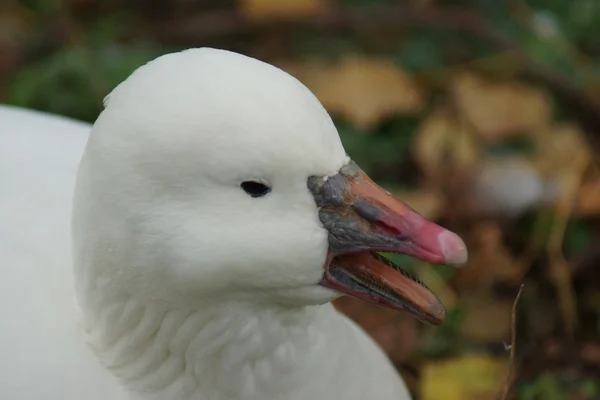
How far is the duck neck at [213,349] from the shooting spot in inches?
43.4

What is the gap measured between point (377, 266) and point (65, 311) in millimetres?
384

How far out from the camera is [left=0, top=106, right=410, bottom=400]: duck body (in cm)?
113

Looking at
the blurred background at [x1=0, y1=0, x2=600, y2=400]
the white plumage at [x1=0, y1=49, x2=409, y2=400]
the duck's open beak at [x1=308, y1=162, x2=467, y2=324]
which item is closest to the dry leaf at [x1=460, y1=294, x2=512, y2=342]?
the blurred background at [x1=0, y1=0, x2=600, y2=400]

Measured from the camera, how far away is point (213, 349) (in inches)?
44.3

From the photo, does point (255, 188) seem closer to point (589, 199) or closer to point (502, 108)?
point (589, 199)

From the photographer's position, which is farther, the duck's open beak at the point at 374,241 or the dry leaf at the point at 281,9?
the dry leaf at the point at 281,9

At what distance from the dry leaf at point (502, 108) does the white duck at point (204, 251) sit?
3.24 feet

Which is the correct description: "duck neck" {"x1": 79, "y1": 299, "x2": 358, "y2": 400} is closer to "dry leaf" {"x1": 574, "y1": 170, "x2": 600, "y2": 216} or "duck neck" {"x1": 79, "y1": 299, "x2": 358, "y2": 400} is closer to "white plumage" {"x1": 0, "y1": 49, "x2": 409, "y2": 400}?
"white plumage" {"x1": 0, "y1": 49, "x2": 409, "y2": 400}

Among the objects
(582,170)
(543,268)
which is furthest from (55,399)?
(582,170)

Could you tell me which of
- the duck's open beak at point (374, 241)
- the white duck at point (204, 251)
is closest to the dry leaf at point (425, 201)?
the white duck at point (204, 251)

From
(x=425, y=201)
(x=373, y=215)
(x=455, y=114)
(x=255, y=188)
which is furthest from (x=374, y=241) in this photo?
(x=455, y=114)

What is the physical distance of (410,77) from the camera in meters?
2.23

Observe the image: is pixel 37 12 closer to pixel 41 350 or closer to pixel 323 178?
pixel 41 350

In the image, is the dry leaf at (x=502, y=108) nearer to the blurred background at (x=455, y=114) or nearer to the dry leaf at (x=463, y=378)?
the blurred background at (x=455, y=114)
